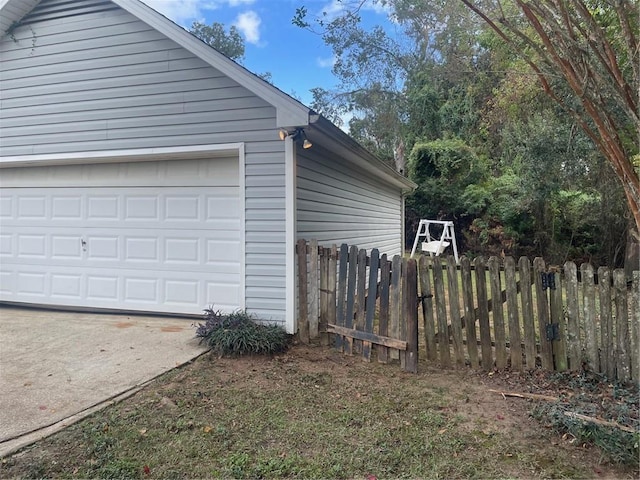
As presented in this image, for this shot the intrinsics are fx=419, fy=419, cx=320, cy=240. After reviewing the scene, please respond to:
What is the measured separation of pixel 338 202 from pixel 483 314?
3534 millimetres

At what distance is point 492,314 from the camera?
389 centimetres

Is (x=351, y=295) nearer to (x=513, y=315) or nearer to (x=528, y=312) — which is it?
(x=513, y=315)

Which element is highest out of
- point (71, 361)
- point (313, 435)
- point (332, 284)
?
point (332, 284)

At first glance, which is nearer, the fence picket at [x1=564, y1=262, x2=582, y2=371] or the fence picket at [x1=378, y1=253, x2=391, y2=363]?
the fence picket at [x1=564, y1=262, x2=582, y2=371]

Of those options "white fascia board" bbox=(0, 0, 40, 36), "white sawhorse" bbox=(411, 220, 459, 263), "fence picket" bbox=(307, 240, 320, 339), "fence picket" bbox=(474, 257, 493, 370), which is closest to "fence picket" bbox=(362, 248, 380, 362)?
"fence picket" bbox=(307, 240, 320, 339)

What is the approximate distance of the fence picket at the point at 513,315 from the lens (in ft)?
12.9

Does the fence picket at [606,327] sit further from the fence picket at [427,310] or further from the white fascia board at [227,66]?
the white fascia board at [227,66]

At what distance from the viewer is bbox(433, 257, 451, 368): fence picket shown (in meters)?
4.13

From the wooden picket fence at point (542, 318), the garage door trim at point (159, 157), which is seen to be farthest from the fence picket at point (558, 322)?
the garage door trim at point (159, 157)

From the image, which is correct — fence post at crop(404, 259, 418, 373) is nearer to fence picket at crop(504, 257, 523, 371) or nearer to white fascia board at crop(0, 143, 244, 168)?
fence picket at crop(504, 257, 523, 371)

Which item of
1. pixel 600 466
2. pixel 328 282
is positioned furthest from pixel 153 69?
pixel 600 466

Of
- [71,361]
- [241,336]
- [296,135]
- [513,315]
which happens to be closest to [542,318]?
[513,315]

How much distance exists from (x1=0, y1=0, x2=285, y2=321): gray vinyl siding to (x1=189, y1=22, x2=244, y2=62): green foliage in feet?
52.7

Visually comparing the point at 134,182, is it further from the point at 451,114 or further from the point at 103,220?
the point at 451,114
